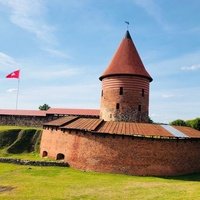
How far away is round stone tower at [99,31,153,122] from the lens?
25297 mm

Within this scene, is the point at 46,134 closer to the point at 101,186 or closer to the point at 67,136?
the point at 67,136

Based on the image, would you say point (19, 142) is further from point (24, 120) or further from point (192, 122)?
point (192, 122)

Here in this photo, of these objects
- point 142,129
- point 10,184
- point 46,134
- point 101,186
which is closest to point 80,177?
point 101,186

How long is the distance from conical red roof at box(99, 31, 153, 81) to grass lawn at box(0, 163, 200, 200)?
898cm

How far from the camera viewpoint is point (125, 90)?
83.4 feet

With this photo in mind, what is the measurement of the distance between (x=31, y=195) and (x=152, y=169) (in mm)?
8515

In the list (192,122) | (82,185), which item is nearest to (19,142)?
(82,185)

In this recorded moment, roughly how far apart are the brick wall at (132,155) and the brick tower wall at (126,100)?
4942 millimetres

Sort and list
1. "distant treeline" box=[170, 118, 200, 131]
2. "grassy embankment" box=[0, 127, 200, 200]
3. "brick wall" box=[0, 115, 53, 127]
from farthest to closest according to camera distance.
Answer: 1. "brick wall" box=[0, 115, 53, 127]
2. "distant treeline" box=[170, 118, 200, 131]
3. "grassy embankment" box=[0, 127, 200, 200]

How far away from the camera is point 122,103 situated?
83.0 ft

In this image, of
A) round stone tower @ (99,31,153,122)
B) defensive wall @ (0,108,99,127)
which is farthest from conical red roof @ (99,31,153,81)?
defensive wall @ (0,108,99,127)

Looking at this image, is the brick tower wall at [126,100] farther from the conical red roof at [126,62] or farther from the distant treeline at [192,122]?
the distant treeline at [192,122]

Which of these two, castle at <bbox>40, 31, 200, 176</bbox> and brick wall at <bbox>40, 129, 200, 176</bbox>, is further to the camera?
castle at <bbox>40, 31, 200, 176</bbox>

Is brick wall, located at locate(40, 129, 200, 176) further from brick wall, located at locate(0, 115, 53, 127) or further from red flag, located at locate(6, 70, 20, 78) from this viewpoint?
red flag, located at locate(6, 70, 20, 78)
